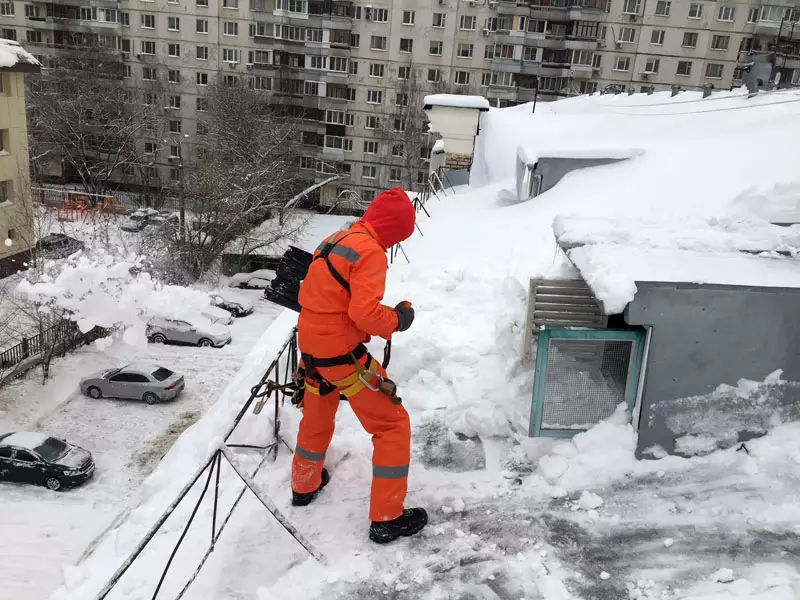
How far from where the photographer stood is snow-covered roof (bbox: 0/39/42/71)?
71.5 feet

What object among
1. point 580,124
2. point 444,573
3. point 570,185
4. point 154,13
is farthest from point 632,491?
point 154,13

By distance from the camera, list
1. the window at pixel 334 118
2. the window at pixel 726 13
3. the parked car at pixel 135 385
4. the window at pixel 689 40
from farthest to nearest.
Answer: the window at pixel 334 118 → the window at pixel 689 40 → the window at pixel 726 13 → the parked car at pixel 135 385

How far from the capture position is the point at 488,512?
13.6 ft

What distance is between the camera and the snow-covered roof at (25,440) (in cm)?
1370

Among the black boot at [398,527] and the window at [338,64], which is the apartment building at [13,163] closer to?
the window at [338,64]

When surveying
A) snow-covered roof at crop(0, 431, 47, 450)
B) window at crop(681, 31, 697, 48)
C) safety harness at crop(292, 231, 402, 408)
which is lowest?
snow-covered roof at crop(0, 431, 47, 450)

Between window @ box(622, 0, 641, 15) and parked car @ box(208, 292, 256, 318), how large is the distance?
1020 inches

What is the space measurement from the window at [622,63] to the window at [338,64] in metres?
15.0

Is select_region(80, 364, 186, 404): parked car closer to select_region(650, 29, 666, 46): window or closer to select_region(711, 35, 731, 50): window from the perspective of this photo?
select_region(650, 29, 666, 46): window

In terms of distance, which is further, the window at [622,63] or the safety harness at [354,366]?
the window at [622,63]

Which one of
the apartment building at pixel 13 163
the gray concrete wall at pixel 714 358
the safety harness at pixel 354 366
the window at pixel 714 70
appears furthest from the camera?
the window at pixel 714 70

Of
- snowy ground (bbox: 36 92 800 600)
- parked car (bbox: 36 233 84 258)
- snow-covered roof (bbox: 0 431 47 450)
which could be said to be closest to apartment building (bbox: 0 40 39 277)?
parked car (bbox: 36 233 84 258)

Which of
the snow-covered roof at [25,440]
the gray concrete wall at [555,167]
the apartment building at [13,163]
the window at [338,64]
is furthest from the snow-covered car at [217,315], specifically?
the window at [338,64]

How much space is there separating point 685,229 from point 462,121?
50.7 feet
